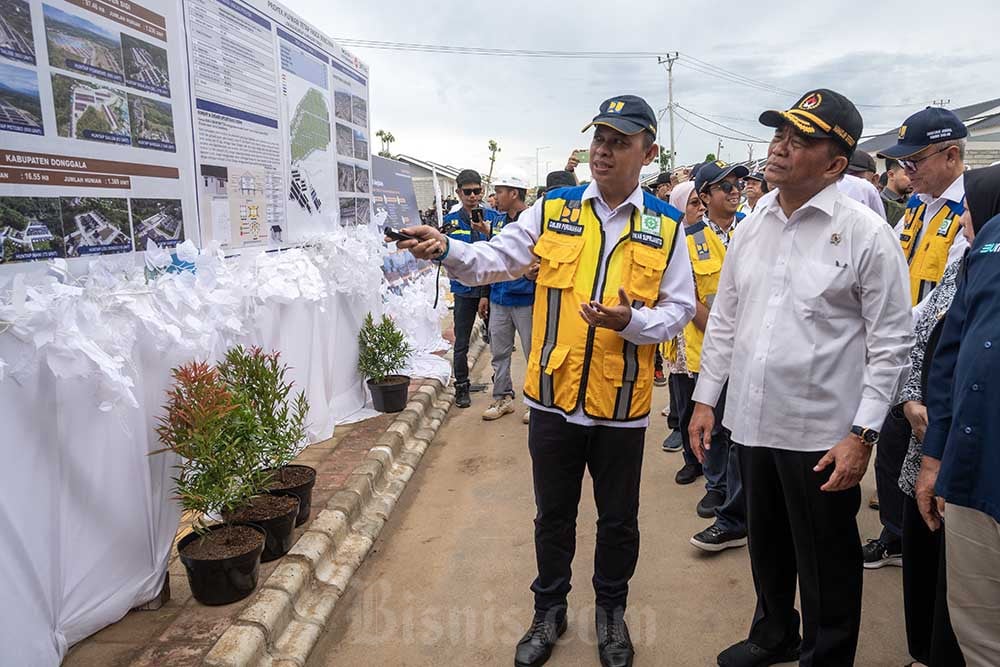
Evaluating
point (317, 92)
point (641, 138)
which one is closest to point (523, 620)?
point (641, 138)

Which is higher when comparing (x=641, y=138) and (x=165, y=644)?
(x=641, y=138)

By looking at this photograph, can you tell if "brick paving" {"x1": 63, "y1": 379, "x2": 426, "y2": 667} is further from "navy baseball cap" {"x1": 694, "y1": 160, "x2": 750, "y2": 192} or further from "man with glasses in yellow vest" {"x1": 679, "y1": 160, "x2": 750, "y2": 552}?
"navy baseball cap" {"x1": 694, "y1": 160, "x2": 750, "y2": 192}

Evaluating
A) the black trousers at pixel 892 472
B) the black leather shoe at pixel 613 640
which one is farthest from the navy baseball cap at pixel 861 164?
the black leather shoe at pixel 613 640

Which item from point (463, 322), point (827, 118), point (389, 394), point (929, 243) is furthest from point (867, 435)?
point (463, 322)

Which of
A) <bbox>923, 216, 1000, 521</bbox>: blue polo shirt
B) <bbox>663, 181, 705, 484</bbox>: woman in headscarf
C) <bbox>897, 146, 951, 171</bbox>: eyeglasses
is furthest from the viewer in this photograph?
<bbox>663, 181, 705, 484</bbox>: woman in headscarf

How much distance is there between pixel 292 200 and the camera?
5.05 m

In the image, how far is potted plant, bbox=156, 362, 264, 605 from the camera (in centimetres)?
276

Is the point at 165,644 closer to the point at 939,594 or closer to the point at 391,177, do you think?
the point at 939,594

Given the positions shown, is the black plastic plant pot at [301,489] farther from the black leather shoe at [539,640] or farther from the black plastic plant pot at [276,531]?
the black leather shoe at [539,640]

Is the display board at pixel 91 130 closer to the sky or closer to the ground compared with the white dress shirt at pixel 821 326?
closer to the sky

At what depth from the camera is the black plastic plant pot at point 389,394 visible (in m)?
5.61

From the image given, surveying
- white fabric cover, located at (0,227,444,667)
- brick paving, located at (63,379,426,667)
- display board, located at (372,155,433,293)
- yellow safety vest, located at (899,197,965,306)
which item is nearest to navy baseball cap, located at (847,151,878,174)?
yellow safety vest, located at (899,197,965,306)

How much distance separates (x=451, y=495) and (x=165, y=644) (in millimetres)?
2146

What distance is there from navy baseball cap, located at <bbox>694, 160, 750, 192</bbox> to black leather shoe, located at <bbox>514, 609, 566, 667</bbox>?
2.63 metres
